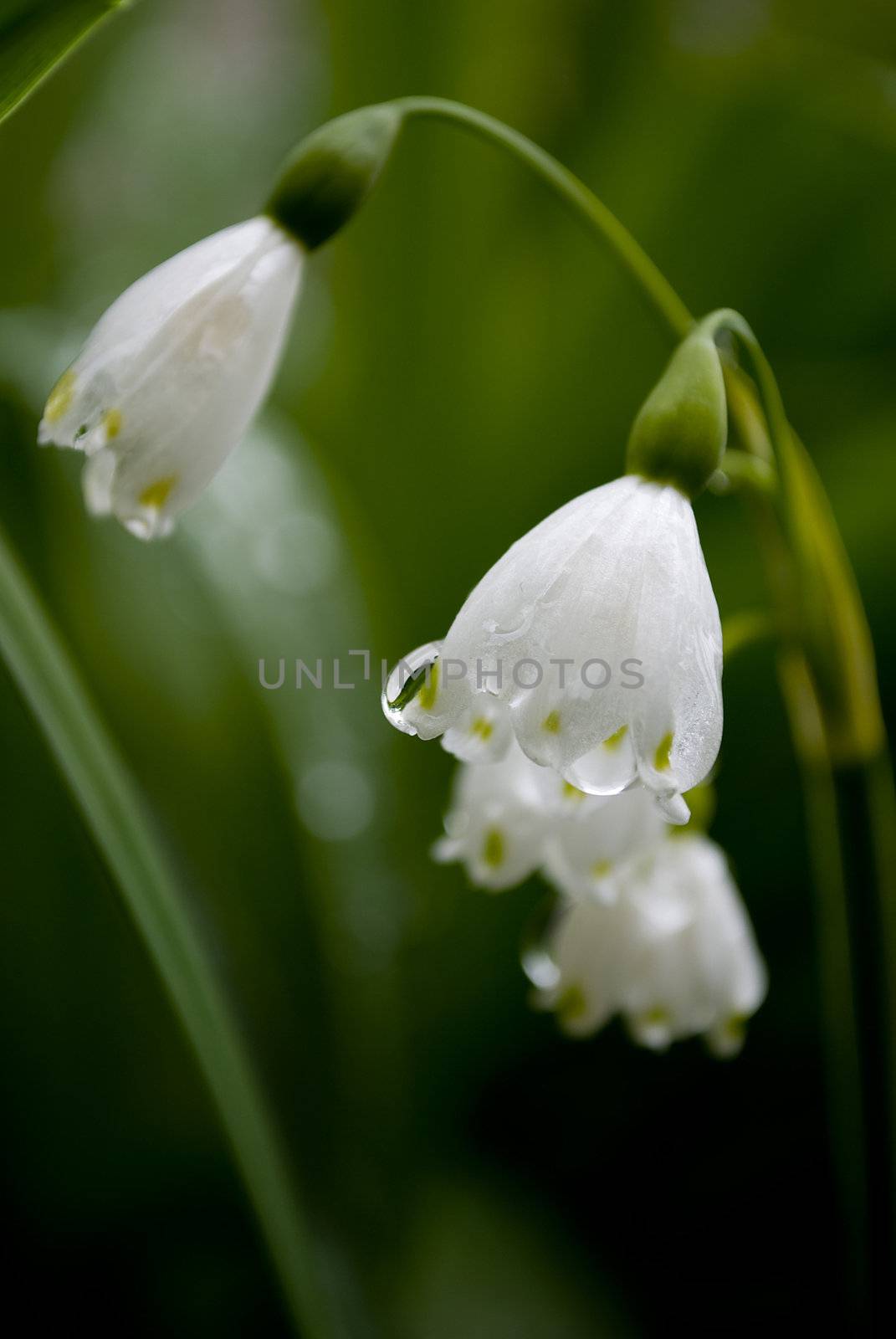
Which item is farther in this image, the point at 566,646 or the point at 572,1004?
the point at 572,1004

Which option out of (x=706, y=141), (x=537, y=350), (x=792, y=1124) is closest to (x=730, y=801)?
(x=792, y=1124)

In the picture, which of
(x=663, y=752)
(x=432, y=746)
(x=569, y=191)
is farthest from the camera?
(x=432, y=746)

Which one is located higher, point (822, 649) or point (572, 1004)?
point (822, 649)

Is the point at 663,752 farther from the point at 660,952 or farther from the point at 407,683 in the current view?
the point at 660,952

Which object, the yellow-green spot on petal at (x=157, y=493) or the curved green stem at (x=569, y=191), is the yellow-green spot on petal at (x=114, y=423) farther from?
the curved green stem at (x=569, y=191)

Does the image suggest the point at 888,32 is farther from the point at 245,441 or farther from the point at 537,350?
the point at 245,441

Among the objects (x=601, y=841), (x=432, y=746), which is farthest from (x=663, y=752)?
(x=432, y=746)
